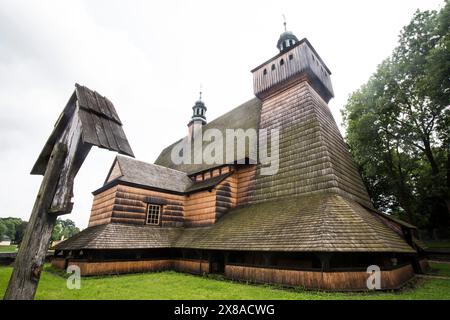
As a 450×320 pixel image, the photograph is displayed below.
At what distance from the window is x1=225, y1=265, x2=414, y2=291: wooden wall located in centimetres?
800

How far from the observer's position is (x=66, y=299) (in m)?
7.59

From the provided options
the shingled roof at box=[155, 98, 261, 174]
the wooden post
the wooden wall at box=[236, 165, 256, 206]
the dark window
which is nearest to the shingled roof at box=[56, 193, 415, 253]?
the dark window

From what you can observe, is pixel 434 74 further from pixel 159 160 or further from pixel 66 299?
pixel 159 160

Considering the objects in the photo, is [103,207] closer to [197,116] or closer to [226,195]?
[226,195]

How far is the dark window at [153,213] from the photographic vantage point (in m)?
15.9

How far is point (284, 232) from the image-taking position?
32.5ft

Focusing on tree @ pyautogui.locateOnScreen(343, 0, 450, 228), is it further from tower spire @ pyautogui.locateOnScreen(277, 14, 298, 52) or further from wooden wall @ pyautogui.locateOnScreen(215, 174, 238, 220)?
wooden wall @ pyautogui.locateOnScreen(215, 174, 238, 220)

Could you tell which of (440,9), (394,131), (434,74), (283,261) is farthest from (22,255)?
(394,131)

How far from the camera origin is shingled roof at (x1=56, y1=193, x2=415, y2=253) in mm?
8586

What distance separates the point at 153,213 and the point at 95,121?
13.5 metres

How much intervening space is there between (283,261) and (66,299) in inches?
327

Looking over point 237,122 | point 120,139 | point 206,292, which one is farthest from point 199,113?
point 120,139

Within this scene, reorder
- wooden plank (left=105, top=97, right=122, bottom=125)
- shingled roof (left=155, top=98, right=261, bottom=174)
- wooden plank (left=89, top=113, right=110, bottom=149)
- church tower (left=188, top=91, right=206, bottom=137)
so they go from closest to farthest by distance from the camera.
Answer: wooden plank (left=89, top=113, right=110, bottom=149), wooden plank (left=105, top=97, right=122, bottom=125), shingled roof (left=155, top=98, right=261, bottom=174), church tower (left=188, top=91, right=206, bottom=137)
